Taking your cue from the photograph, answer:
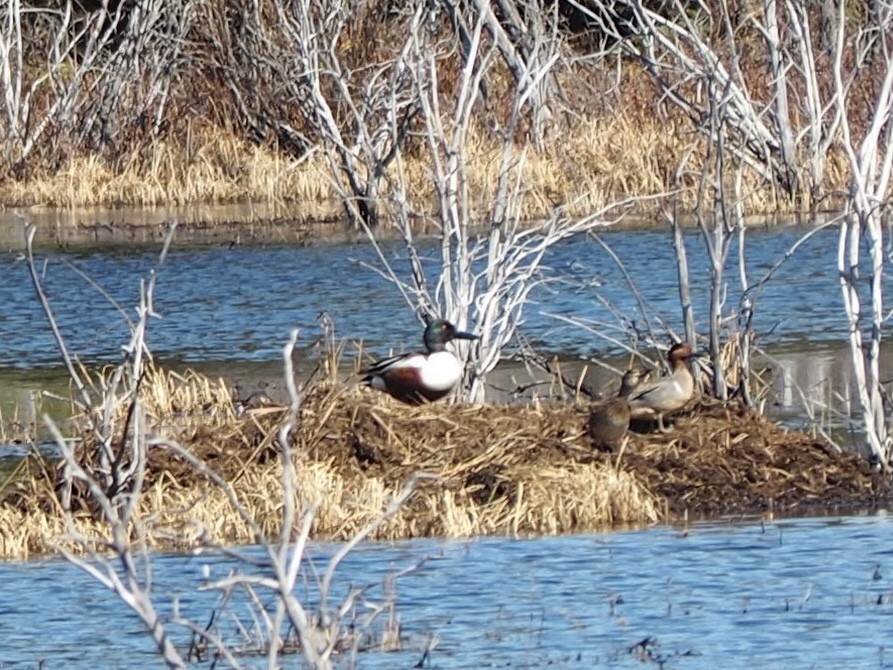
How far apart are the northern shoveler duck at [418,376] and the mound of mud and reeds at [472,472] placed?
0.09m

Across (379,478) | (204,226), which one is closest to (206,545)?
(379,478)

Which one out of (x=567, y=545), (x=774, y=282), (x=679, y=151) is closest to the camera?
(x=567, y=545)

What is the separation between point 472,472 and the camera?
10898 millimetres

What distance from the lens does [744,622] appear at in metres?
8.68

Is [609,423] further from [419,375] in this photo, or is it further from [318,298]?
[318,298]

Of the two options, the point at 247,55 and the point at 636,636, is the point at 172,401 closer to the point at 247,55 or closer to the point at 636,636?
the point at 636,636

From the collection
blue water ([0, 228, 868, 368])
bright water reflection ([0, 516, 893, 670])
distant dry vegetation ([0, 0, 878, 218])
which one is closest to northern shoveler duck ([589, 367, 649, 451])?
bright water reflection ([0, 516, 893, 670])

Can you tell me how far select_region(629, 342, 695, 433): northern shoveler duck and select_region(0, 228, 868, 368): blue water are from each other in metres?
4.38

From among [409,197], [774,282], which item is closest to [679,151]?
[409,197]

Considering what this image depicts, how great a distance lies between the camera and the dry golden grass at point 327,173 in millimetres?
25453

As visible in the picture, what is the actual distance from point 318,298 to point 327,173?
18.7 feet

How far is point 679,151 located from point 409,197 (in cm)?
322

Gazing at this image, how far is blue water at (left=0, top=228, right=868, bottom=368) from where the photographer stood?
1784 centimetres

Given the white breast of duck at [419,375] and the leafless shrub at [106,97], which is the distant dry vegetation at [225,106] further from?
the white breast of duck at [419,375]
